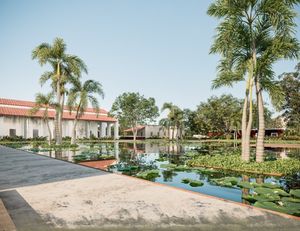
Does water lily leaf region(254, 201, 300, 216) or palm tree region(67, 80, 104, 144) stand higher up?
palm tree region(67, 80, 104, 144)

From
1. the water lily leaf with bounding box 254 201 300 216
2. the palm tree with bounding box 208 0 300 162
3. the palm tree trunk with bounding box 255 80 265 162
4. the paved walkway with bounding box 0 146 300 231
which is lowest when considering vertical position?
the water lily leaf with bounding box 254 201 300 216

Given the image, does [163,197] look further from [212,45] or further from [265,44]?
[265,44]

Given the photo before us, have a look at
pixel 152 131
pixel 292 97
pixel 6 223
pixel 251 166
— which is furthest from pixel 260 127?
pixel 152 131

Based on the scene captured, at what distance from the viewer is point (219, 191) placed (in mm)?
7156

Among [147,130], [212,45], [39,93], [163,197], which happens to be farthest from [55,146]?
[147,130]

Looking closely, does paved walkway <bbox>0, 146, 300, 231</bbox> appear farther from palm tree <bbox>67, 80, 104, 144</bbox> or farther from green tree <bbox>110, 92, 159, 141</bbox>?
green tree <bbox>110, 92, 159, 141</bbox>

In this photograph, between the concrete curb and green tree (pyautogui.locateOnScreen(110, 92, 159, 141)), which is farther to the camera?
green tree (pyautogui.locateOnScreen(110, 92, 159, 141))

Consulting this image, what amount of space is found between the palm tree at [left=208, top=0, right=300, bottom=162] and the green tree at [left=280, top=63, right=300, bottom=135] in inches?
1524

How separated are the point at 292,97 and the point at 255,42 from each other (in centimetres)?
3970

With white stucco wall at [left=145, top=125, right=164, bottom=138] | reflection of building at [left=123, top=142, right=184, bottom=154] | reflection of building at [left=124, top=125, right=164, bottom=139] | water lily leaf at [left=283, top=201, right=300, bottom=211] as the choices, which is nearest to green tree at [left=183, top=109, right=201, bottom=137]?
reflection of building at [left=124, top=125, right=164, bottom=139]

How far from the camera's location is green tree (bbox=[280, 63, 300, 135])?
4588 centimetres

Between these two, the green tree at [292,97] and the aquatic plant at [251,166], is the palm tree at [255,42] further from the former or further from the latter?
the green tree at [292,97]

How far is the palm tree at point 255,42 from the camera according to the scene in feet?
36.5

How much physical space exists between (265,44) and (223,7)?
2.77 m
